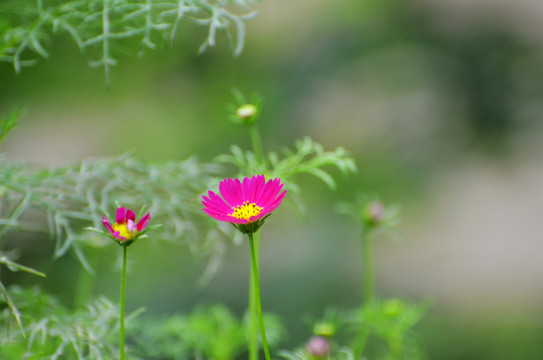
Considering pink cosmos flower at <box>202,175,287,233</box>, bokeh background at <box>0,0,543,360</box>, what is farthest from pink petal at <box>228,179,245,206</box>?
bokeh background at <box>0,0,543,360</box>

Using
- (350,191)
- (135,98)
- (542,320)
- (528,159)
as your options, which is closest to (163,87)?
(135,98)

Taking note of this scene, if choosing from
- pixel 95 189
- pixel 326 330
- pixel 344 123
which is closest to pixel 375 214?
pixel 326 330

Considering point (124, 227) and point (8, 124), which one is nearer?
point (124, 227)

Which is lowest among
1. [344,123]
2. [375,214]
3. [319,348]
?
[319,348]

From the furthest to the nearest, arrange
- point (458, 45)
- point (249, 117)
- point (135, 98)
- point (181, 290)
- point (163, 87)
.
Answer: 1. point (135, 98)
2. point (163, 87)
3. point (458, 45)
4. point (181, 290)
5. point (249, 117)

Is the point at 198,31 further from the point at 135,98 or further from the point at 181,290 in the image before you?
the point at 181,290

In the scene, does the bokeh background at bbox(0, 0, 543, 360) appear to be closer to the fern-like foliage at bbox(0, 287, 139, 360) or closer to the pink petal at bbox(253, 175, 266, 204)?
the fern-like foliage at bbox(0, 287, 139, 360)

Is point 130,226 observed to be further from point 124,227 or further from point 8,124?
point 8,124
